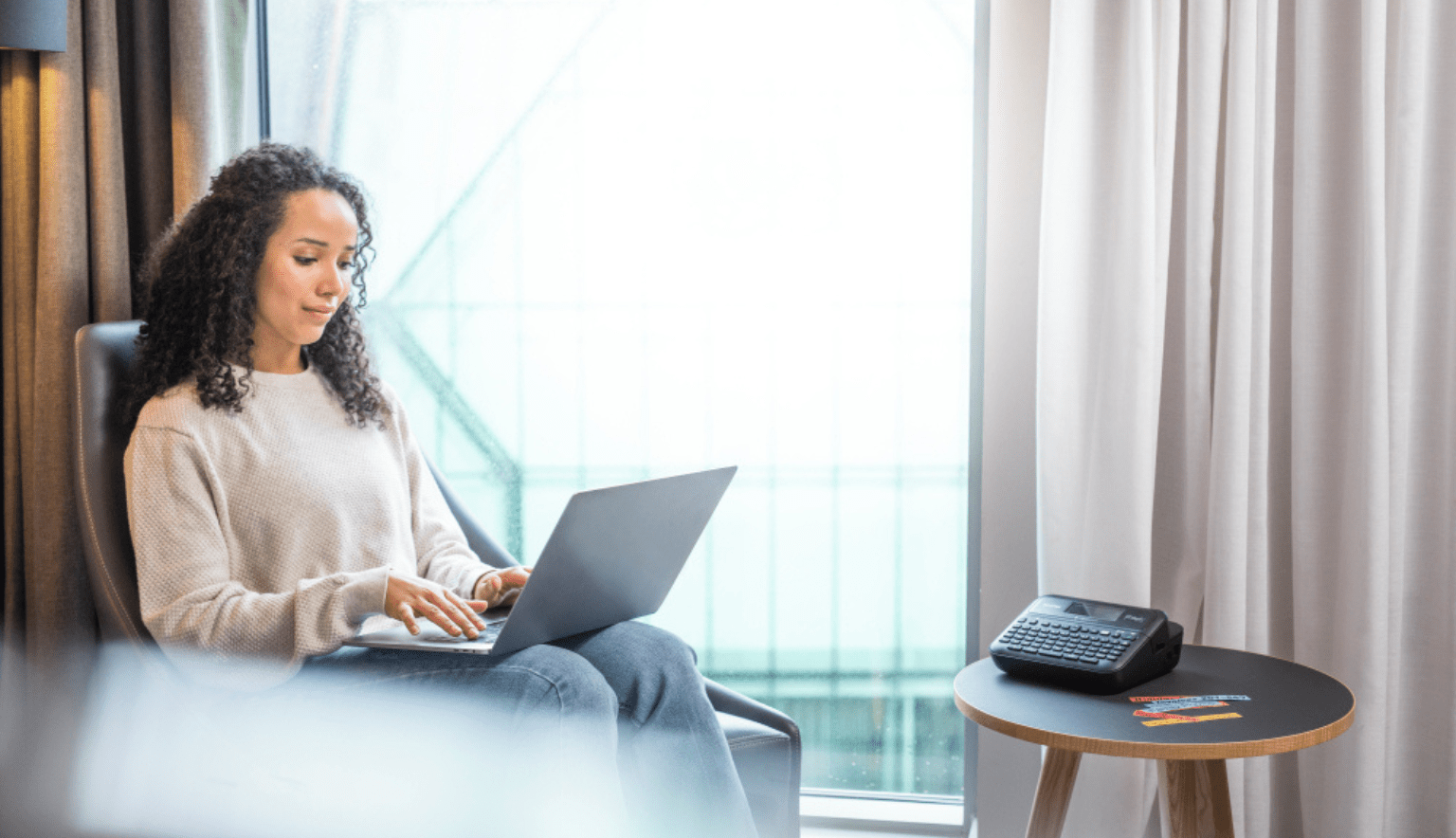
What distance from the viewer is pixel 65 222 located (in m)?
1.72

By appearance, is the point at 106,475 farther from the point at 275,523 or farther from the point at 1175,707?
the point at 1175,707

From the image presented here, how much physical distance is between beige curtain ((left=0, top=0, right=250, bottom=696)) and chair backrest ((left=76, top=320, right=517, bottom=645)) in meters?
0.37

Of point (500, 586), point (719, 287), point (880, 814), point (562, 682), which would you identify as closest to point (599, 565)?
point (562, 682)

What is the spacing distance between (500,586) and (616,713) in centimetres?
28

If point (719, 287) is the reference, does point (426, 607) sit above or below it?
below

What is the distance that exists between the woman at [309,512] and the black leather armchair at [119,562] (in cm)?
5

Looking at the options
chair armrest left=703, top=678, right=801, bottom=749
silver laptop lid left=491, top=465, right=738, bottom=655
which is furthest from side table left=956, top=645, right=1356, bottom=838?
silver laptop lid left=491, top=465, right=738, bottom=655

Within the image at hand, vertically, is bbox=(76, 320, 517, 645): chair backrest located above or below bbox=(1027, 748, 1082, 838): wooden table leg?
above

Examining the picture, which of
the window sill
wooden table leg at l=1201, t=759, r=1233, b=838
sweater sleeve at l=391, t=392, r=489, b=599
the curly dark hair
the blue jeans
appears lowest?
the window sill

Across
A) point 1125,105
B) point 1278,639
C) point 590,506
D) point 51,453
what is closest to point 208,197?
point 51,453

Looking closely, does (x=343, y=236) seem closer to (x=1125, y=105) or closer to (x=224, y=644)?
(x=224, y=644)

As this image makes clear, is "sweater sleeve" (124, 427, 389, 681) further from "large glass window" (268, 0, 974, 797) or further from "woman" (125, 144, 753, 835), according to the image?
"large glass window" (268, 0, 974, 797)

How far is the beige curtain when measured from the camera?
172 cm

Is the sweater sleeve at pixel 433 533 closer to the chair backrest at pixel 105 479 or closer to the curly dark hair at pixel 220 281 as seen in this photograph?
the curly dark hair at pixel 220 281
